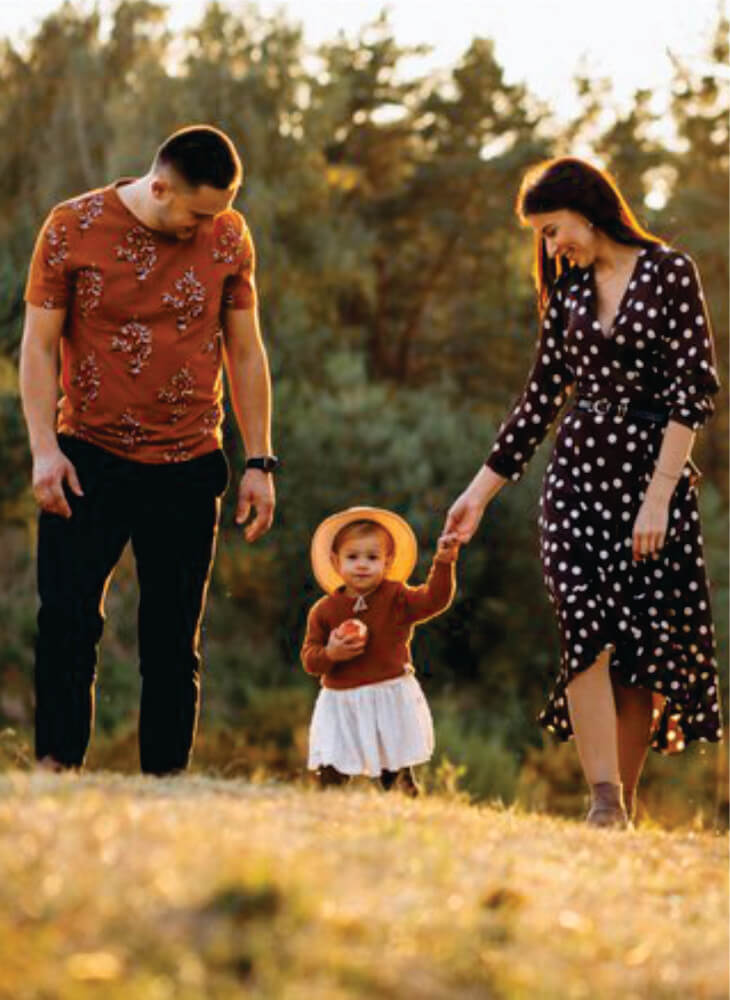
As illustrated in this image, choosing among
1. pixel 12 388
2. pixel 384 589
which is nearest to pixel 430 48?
pixel 12 388

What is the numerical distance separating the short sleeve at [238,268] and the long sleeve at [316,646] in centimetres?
124

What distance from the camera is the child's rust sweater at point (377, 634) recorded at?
774 cm

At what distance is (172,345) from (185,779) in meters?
1.42

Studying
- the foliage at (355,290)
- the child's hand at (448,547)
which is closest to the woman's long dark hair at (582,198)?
the child's hand at (448,547)

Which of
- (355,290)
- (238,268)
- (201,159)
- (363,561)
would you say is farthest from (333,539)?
(355,290)

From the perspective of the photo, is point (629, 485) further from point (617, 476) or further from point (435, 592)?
point (435, 592)

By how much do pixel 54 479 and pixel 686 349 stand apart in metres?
2.03

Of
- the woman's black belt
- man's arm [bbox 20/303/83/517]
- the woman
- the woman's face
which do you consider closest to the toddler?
the woman

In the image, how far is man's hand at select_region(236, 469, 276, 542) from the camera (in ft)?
23.6

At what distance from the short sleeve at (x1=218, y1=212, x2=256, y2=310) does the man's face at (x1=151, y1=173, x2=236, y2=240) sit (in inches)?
7.9

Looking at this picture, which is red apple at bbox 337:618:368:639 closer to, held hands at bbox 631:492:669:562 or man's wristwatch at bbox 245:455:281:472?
man's wristwatch at bbox 245:455:281:472

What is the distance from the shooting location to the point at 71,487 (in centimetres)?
678

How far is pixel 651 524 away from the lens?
6.95 metres

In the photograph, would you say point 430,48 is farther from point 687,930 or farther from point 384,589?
point 687,930
